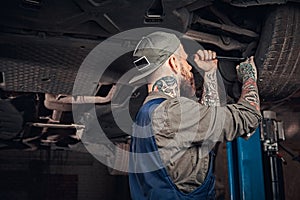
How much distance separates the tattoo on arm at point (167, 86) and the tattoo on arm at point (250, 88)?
27cm

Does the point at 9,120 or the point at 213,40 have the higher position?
the point at 213,40

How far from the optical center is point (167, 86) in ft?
5.55

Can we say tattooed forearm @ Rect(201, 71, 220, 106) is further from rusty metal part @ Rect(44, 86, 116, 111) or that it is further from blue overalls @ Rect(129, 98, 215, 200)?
rusty metal part @ Rect(44, 86, 116, 111)

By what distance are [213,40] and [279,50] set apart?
0.31 metres

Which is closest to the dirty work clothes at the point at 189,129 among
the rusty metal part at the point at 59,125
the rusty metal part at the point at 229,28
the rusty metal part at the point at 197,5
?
the rusty metal part at the point at 197,5

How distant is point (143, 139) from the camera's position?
65.7 inches

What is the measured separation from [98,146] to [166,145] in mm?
2079

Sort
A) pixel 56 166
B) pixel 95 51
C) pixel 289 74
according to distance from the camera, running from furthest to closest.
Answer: pixel 56 166
pixel 289 74
pixel 95 51

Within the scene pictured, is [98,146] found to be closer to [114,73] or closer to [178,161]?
[114,73]

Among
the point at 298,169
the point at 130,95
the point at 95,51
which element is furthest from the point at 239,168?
the point at 298,169

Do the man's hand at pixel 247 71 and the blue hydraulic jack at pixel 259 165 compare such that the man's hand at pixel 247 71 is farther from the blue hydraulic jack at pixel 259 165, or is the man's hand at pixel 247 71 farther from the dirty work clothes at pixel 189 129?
the blue hydraulic jack at pixel 259 165

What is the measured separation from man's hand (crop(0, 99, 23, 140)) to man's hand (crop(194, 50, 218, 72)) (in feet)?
4.02

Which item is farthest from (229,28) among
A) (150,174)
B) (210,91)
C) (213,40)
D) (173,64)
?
(150,174)

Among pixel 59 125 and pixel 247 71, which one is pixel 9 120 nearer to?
pixel 59 125
